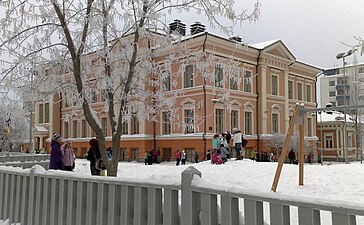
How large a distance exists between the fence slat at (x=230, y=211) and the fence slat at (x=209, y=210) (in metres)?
0.14

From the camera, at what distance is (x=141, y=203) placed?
4629 mm

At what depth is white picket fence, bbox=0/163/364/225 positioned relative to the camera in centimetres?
318

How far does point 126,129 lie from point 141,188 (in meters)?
38.2

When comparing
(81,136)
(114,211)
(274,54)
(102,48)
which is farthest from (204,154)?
(114,211)

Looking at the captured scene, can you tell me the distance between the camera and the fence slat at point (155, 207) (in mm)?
4430

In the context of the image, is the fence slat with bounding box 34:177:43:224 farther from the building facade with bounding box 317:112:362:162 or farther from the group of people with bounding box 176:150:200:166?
the building facade with bounding box 317:112:362:162

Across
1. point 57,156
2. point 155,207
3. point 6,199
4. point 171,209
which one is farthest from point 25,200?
point 57,156

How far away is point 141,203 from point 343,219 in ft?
7.99

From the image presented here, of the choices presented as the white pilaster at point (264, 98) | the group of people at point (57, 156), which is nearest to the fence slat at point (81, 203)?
the group of people at point (57, 156)

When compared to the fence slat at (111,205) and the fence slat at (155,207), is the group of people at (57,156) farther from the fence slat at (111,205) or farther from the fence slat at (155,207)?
the fence slat at (155,207)

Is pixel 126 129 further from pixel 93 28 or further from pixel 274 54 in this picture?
pixel 93 28

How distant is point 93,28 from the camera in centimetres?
1018

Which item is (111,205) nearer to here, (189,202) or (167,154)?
(189,202)

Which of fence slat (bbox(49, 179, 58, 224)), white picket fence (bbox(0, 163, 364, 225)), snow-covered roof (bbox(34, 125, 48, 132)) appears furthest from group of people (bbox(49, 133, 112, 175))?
snow-covered roof (bbox(34, 125, 48, 132))
